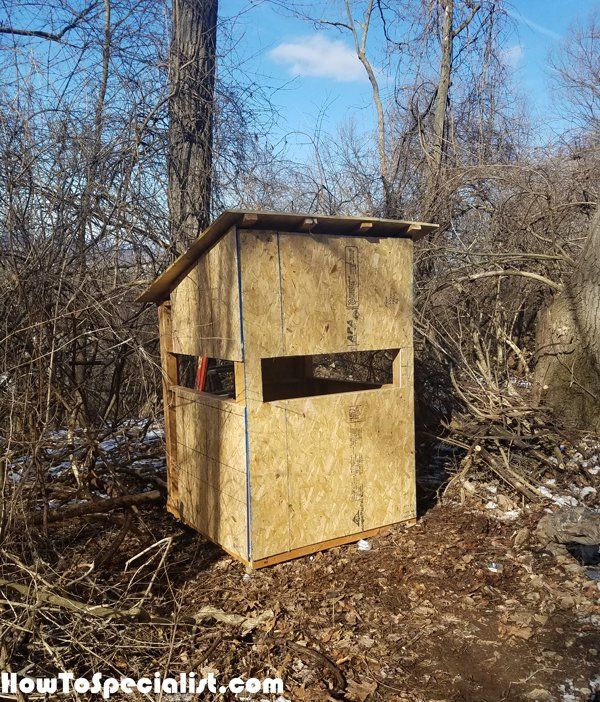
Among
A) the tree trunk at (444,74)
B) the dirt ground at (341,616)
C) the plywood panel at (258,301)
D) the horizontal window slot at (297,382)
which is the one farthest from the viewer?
the tree trunk at (444,74)

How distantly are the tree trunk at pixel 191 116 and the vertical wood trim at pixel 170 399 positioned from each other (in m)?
1.55

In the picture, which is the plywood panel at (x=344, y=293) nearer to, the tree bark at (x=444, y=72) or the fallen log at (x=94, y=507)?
the fallen log at (x=94, y=507)

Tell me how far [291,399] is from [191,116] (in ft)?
13.3

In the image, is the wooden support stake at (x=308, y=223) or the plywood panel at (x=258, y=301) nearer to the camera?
the plywood panel at (x=258, y=301)

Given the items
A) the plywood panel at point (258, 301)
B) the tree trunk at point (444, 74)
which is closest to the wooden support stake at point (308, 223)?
the plywood panel at point (258, 301)

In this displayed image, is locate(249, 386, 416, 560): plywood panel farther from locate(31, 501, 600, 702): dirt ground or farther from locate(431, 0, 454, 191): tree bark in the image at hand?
locate(431, 0, 454, 191): tree bark

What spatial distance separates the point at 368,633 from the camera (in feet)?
11.2

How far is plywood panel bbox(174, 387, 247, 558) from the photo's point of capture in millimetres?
4141

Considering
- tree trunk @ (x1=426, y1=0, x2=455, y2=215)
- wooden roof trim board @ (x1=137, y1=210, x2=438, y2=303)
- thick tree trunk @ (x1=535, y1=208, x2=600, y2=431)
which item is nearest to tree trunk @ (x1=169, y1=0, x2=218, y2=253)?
wooden roof trim board @ (x1=137, y1=210, x2=438, y2=303)

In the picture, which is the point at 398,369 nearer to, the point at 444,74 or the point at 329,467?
the point at 329,467

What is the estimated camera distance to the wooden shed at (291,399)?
403 centimetres

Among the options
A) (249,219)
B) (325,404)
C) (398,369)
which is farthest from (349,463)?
(249,219)

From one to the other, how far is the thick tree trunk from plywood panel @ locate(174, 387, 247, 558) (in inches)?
154

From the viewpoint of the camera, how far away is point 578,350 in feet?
22.9
